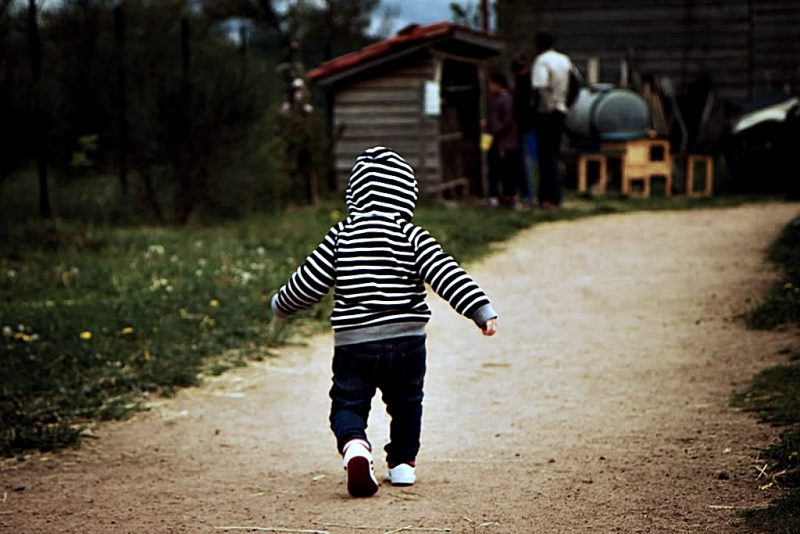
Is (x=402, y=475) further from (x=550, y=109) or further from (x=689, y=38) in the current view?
(x=689, y=38)

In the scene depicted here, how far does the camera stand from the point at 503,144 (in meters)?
16.8

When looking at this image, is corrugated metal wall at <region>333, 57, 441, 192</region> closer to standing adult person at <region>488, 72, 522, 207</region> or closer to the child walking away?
standing adult person at <region>488, 72, 522, 207</region>

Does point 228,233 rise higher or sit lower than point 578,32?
lower

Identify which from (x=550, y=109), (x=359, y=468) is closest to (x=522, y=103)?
(x=550, y=109)

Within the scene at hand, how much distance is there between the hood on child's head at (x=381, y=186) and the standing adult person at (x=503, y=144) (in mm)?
11251

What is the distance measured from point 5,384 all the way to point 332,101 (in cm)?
1062

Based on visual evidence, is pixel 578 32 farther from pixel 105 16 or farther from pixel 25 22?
pixel 25 22

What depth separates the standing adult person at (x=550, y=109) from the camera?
16609 millimetres

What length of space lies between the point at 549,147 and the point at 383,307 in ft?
37.8

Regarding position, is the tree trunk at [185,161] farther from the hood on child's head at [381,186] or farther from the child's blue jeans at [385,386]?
the child's blue jeans at [385,386]

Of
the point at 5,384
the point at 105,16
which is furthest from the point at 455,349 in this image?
the point at 105,16

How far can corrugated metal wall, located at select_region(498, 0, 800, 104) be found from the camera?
933 inches

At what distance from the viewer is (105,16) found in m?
22.8

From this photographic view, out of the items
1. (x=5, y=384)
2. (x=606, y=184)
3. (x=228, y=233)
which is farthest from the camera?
(x=606, y=184)
